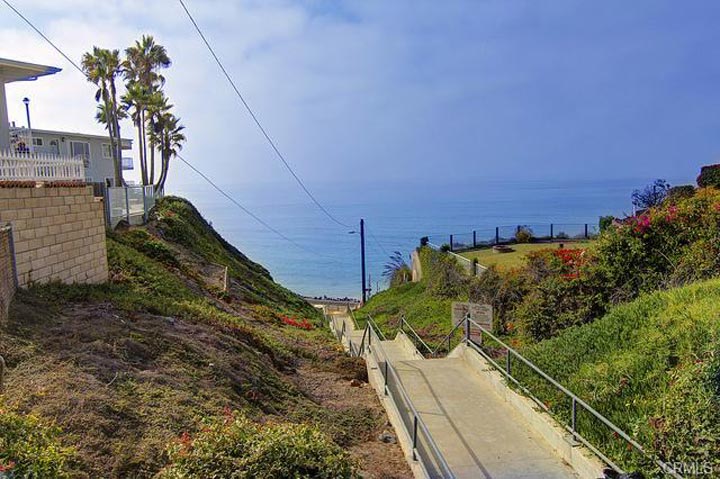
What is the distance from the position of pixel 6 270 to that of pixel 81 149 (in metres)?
31.7

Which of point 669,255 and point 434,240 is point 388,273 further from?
point 669,255

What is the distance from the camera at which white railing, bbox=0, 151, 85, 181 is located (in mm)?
10137

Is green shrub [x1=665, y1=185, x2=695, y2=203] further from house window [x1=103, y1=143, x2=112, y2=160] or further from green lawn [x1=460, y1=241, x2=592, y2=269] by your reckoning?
house window [x1=103, y1=143, x2=112, y2=160]

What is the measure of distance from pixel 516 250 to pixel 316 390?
22.7m

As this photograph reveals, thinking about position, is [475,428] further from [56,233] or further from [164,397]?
[56,233]

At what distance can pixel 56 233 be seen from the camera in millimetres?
11062

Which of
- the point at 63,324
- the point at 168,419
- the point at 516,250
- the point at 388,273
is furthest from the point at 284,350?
the point at 388,273

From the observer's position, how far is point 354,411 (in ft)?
26.6

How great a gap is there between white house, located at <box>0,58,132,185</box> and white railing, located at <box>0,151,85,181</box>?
7716 millimetres

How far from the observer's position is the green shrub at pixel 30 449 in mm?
3687

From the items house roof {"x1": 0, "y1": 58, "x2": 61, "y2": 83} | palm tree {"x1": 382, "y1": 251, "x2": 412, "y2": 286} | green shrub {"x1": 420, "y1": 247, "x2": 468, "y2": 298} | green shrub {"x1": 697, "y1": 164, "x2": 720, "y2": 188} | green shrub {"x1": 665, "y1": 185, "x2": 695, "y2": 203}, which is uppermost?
house roof {"x1": 0, "y1": 58, "x2": 61, "y2": 83}

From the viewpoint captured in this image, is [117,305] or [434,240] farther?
[434,240]

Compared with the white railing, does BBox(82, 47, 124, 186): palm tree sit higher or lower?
higher

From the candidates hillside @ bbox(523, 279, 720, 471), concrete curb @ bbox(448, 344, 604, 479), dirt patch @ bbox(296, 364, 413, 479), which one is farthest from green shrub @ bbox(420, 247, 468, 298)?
hillside @ bbox(523, 279, 720, 471)
